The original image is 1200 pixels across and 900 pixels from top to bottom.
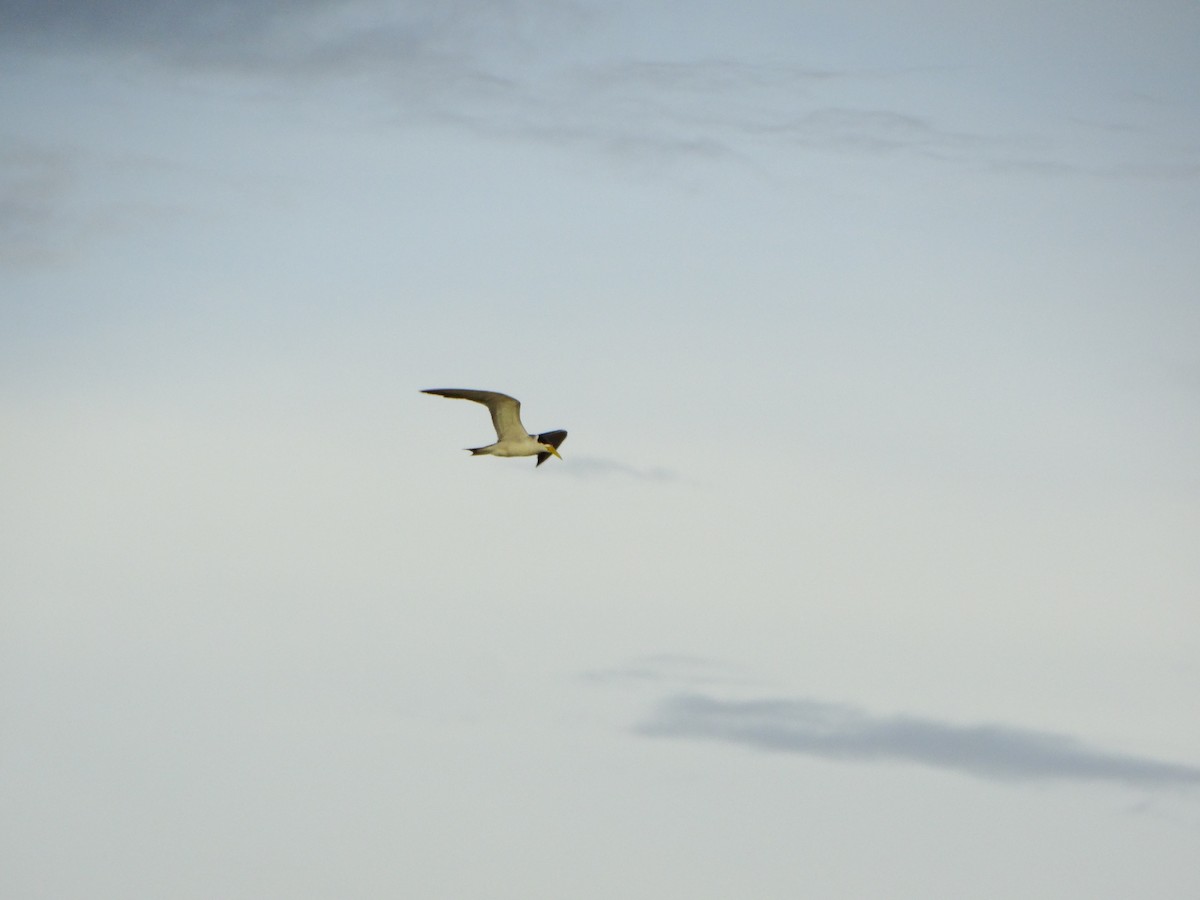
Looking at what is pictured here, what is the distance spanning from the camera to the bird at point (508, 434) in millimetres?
81312

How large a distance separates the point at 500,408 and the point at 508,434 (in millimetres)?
2058

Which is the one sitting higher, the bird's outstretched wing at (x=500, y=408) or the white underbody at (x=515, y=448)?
the bird's outstretched wing at (x=500, y=408)

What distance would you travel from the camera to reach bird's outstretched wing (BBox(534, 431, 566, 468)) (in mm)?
84375

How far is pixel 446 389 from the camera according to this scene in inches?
3137

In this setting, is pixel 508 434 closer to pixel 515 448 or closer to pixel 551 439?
pixel 515 448

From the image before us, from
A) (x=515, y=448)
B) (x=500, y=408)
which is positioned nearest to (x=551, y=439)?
(x=515, y=448)

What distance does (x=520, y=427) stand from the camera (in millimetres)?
83312

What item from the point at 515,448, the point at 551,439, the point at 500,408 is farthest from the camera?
the point at 551,439

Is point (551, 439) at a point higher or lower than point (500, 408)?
lower

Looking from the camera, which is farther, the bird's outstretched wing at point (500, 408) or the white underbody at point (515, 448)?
the white underbody at point (515, 448)

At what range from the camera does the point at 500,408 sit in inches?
3228

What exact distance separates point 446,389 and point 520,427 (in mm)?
5747

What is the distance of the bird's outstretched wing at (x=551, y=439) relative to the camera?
277ft

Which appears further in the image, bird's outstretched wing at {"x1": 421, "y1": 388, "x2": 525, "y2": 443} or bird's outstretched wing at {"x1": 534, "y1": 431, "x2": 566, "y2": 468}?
bird's outstretched wing at {"x1": 534, "y1": 431, "x2": 566, "y2": 468}
